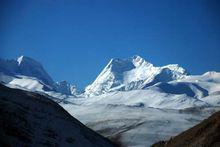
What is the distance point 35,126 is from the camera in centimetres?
7300

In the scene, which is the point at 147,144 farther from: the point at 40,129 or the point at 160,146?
the point at 40,129

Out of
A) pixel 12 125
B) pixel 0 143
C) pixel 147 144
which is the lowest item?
pixel 0 143

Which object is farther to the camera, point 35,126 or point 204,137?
point 35,126

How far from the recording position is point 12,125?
65.9 meters

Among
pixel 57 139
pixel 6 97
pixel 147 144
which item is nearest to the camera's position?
pixel 57 139

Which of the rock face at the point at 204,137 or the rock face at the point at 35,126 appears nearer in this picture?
the rock face at the point at 204,137

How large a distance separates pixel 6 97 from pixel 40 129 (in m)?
9.43

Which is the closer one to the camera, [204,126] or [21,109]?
[204,126]

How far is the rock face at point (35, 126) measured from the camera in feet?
210

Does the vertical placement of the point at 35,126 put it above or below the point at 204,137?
above

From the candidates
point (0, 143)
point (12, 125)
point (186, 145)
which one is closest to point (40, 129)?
point (12, 125)

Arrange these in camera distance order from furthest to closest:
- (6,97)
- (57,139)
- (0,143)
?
1. (6,97)
2. (57,139)
3. (0,143)

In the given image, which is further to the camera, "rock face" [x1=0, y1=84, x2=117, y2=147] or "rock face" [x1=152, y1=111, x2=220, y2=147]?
"rock face" [x1=0, y1=84, x2=117, y2=147]

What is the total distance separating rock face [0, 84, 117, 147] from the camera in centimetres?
6391
